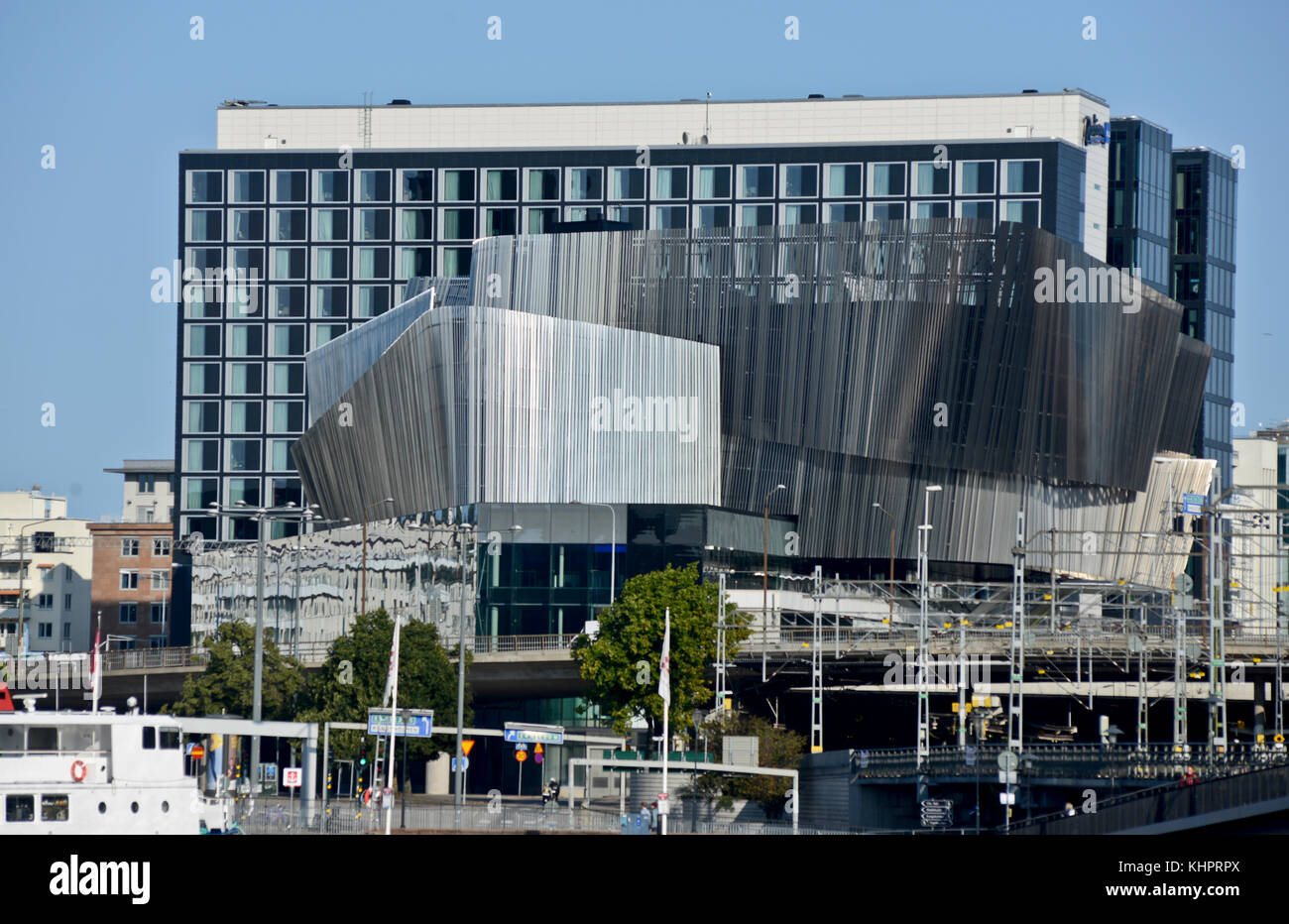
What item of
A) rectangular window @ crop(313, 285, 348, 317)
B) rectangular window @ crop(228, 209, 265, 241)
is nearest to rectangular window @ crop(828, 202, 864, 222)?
rectangular window @ crop(313, 285, 348, 317)

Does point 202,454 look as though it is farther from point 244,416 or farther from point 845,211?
point 845,211

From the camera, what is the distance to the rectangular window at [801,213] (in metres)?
157

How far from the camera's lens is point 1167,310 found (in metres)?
130

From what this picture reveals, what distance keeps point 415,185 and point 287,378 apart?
1834cm

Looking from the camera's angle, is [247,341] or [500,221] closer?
[500,221]

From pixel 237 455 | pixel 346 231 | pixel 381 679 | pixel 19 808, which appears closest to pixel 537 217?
pixel 346 231

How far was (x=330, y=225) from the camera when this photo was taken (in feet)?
529

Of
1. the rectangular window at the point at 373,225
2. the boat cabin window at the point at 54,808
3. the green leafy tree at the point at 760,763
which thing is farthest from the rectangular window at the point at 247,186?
the boat cabin window at the point at 54,808

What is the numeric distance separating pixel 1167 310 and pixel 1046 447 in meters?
15.6

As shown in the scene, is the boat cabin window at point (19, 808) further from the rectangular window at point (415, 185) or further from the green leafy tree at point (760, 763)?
the rectangular window at point (415, 185)

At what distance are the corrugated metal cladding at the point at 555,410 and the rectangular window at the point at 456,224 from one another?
4304cm

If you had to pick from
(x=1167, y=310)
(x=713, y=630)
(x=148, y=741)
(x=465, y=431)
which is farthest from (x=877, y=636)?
(x=148, y=741)

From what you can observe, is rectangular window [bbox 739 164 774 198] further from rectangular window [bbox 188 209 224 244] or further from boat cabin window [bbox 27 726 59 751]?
boat cabin window [bbox 27 726 59 751]
